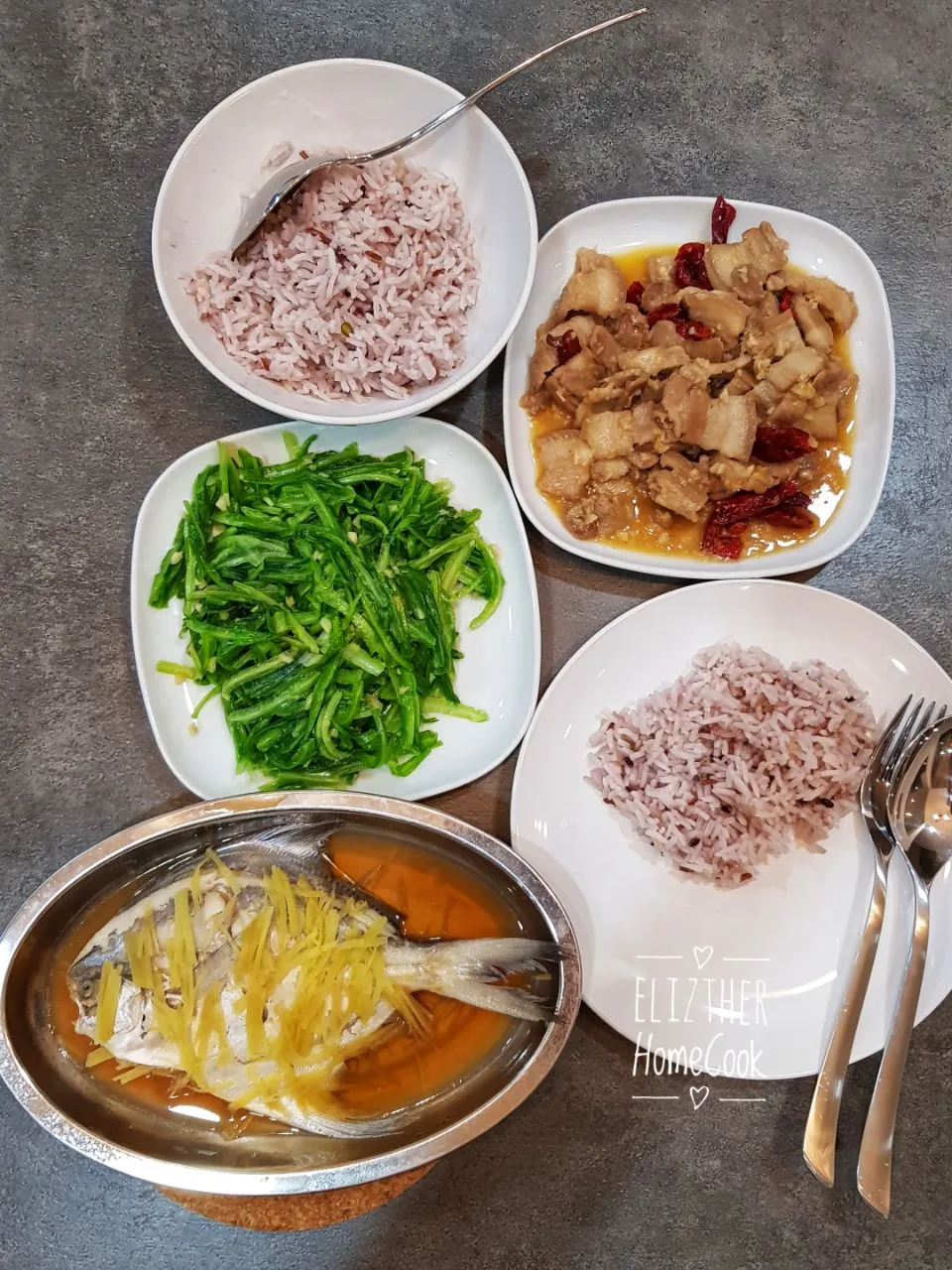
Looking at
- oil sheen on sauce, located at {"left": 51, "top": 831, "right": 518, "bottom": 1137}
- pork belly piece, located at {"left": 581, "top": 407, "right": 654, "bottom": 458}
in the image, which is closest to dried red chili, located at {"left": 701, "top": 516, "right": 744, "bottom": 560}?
pork belly piece, located at {"left": 581, "top": 407, "right": 654, "bottom": 458}

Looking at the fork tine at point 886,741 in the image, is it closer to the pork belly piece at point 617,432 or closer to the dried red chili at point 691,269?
the pork belly piece at point 617,432

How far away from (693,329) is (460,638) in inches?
40.6

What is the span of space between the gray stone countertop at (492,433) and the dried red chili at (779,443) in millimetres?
383

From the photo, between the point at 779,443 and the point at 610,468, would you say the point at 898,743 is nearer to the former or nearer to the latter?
the point at 779,443

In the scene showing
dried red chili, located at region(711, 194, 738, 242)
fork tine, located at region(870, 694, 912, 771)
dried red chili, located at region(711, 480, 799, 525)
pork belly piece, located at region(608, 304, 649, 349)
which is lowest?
fork tine, located at region(870, 694, 912, 771)

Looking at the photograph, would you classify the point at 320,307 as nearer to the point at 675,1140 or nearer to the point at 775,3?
the point at 775,3

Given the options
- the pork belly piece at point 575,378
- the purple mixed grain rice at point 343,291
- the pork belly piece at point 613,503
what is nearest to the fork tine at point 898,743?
the pork belly piece at point 613,503

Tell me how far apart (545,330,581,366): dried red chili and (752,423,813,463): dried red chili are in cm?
54

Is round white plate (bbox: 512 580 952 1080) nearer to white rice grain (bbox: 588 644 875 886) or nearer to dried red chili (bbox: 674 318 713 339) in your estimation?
white rice grain (bbox: 588 644 875 886)

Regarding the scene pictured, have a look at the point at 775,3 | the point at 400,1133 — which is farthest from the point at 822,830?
the point at 775,3

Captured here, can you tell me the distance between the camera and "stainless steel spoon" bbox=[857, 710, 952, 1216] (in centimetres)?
200

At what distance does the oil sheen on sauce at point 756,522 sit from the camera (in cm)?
219

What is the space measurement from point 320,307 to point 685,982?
194 cm

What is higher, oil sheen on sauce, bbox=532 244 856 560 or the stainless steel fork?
oil sheen on sauce, bbox=532 244 856 560
